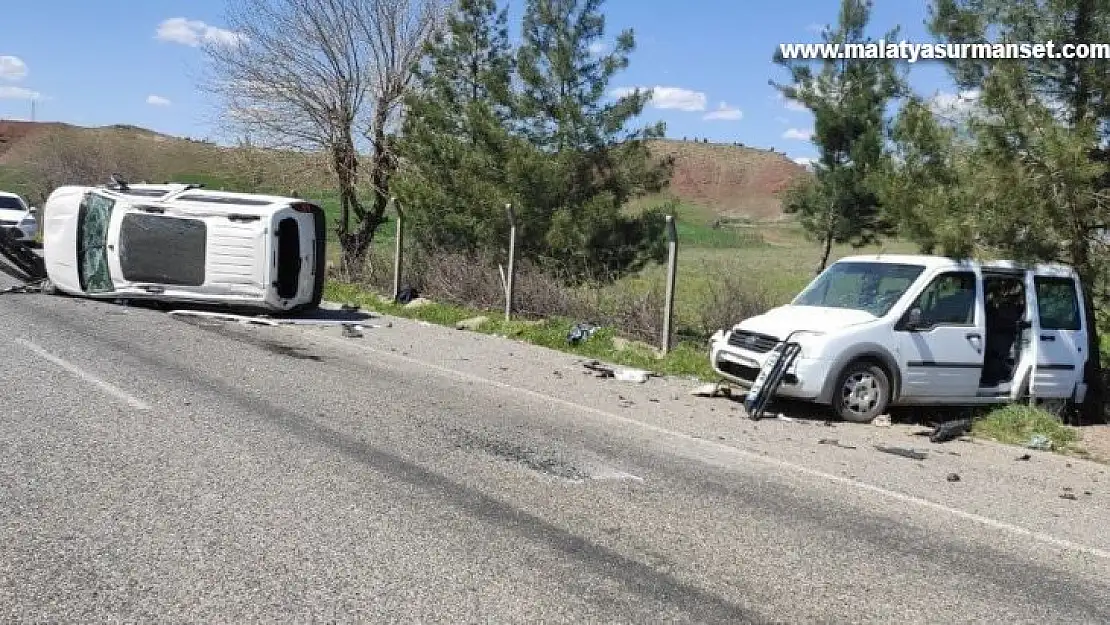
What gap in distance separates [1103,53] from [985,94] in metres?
1.53

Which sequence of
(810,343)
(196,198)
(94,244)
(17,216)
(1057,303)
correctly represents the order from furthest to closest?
1. (17,216)
2. (94,244)
3. (196,198)
4. (1057,303)
5. (810,343)

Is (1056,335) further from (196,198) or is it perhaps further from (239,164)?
(239,164)

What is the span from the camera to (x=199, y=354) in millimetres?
10797

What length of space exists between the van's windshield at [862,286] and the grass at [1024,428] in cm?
145

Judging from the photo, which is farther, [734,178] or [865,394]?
[734,178]

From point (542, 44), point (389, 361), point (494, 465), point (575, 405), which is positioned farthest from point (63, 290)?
point (494, 465)

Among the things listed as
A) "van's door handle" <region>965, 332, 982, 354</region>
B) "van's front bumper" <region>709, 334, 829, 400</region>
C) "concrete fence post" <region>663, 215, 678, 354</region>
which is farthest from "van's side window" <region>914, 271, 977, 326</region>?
"concrete fence post" <region>663, 215, 678, 354</region>

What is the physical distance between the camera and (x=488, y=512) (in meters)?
5.34

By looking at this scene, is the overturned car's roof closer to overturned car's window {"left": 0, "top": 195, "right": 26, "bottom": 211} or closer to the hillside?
the hillside

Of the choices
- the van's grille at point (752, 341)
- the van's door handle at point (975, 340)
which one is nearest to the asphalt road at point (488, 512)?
the van's grille at point (752, 341)

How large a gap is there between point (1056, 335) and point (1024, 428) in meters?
1.37

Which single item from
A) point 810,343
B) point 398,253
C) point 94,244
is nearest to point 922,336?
point 810,343

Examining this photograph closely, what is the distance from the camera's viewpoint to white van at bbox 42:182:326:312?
47.8 feet

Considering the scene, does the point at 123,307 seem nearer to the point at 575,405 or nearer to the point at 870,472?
the point at 575,405
